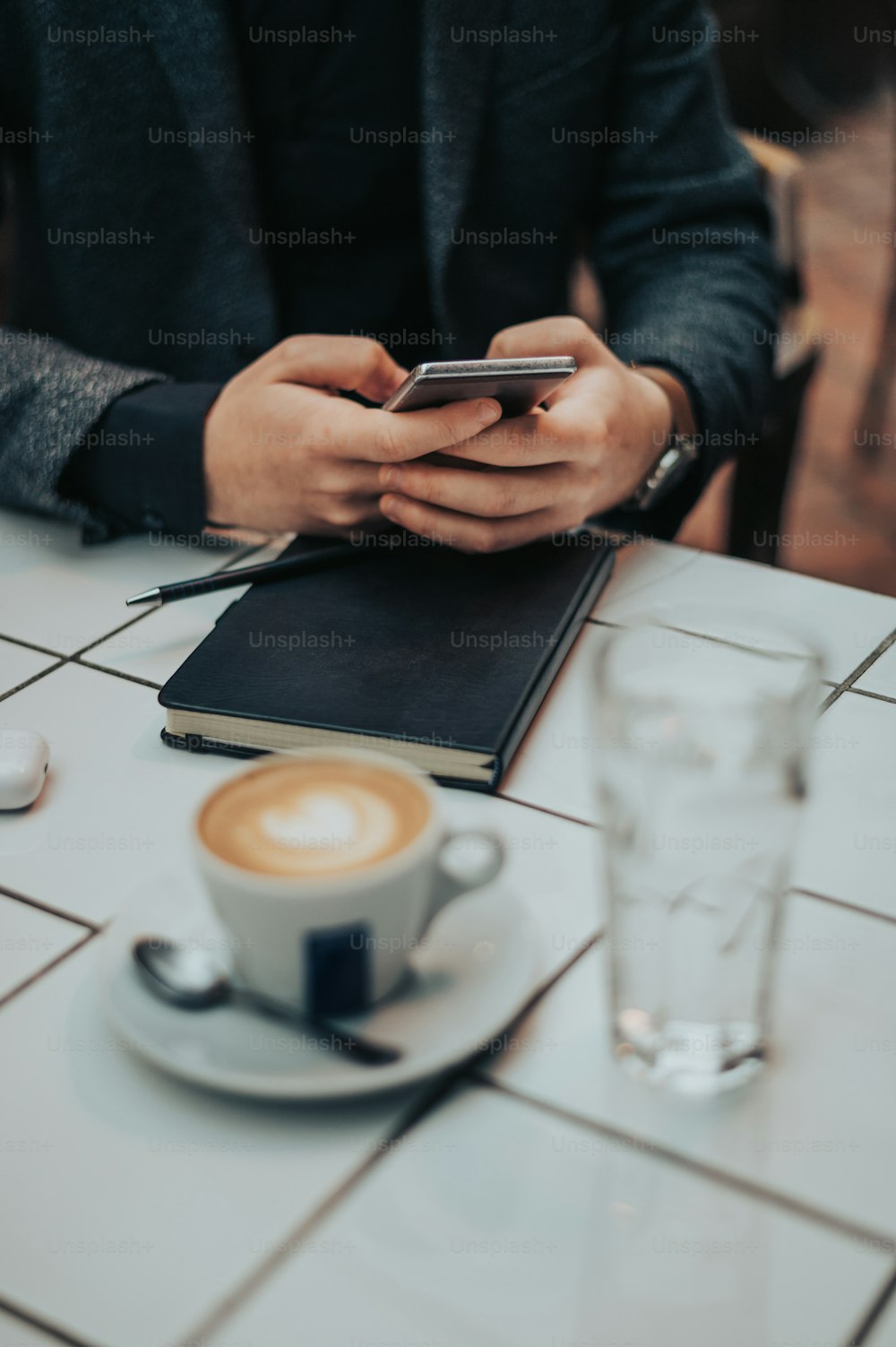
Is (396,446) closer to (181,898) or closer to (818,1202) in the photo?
(181,898)

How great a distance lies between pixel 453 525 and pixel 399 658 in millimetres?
155

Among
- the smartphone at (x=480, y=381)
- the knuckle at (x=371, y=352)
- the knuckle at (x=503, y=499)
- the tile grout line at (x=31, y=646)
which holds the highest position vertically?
the smartphone at (x=480, y=381)

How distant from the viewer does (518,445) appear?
2.72ft

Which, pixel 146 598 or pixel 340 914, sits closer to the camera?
pixel 340 914

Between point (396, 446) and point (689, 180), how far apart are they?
0.64 metres

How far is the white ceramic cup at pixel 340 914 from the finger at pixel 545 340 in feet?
1.74

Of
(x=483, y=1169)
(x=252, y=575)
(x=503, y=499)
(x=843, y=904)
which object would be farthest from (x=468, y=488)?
(x=483, y=1169)

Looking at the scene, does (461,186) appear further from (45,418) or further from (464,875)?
(464,875)

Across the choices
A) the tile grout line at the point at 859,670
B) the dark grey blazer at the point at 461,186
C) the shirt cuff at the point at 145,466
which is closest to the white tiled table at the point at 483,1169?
the tile grout line at the point at 859,670

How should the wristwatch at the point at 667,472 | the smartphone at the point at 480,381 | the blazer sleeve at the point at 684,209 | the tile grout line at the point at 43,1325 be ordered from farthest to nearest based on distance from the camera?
1. the blazer sleeve at the point at 684,209
2. the wristwatch at the point at 667,472
3. the smartphone at the point at 480,381
4. the tile grout line at the point at 43,1325

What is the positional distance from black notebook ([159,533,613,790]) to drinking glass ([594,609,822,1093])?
0.55ft

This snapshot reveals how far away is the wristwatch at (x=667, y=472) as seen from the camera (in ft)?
3.34

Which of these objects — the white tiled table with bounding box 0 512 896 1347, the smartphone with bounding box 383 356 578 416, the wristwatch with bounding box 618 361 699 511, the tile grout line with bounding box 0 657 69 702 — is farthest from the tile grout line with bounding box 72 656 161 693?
the wristwatch with bounding box 618 361 699 511

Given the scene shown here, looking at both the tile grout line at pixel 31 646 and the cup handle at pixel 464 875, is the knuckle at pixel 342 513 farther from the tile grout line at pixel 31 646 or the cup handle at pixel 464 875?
the cup handle at pixel 464 875
